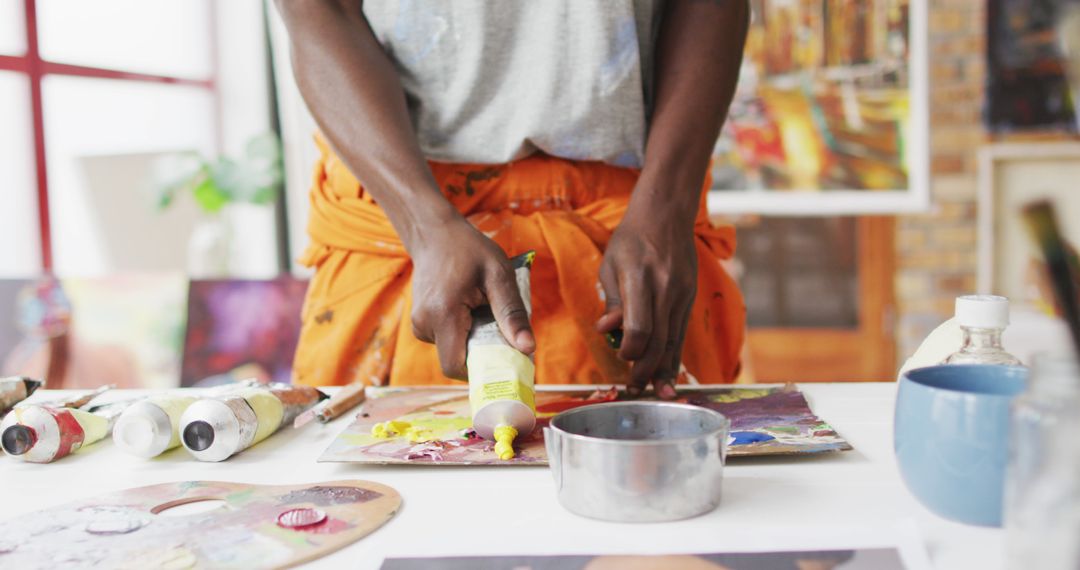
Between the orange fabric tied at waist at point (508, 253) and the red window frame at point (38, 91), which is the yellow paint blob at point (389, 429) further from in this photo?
the red window frame at point (38, 91)

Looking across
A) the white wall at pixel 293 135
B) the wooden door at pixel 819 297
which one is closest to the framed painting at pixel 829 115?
the wooden door at pixel 819 297

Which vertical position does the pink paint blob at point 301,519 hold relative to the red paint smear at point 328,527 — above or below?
above

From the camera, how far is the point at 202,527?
0.52 m

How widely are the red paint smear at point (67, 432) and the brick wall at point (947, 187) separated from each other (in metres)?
2.80

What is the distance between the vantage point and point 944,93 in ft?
9.76

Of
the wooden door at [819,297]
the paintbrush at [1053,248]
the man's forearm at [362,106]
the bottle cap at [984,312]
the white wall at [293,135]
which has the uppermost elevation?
the white wall at [293,135]

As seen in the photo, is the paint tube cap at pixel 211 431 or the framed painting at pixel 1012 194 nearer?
the paint tube cap at pixel 211 431

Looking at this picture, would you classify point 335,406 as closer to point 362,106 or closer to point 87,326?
point 362,106

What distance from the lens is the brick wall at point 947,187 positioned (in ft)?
9.68

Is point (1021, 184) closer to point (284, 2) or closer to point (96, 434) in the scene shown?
point (284, 2)

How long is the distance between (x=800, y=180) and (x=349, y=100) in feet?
7.32

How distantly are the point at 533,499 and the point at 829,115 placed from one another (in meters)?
2.60

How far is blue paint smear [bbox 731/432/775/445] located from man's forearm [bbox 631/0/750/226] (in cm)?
28

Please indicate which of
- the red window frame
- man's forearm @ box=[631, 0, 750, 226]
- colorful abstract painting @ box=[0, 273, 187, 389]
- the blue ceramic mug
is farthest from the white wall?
the blue ceramic mug
